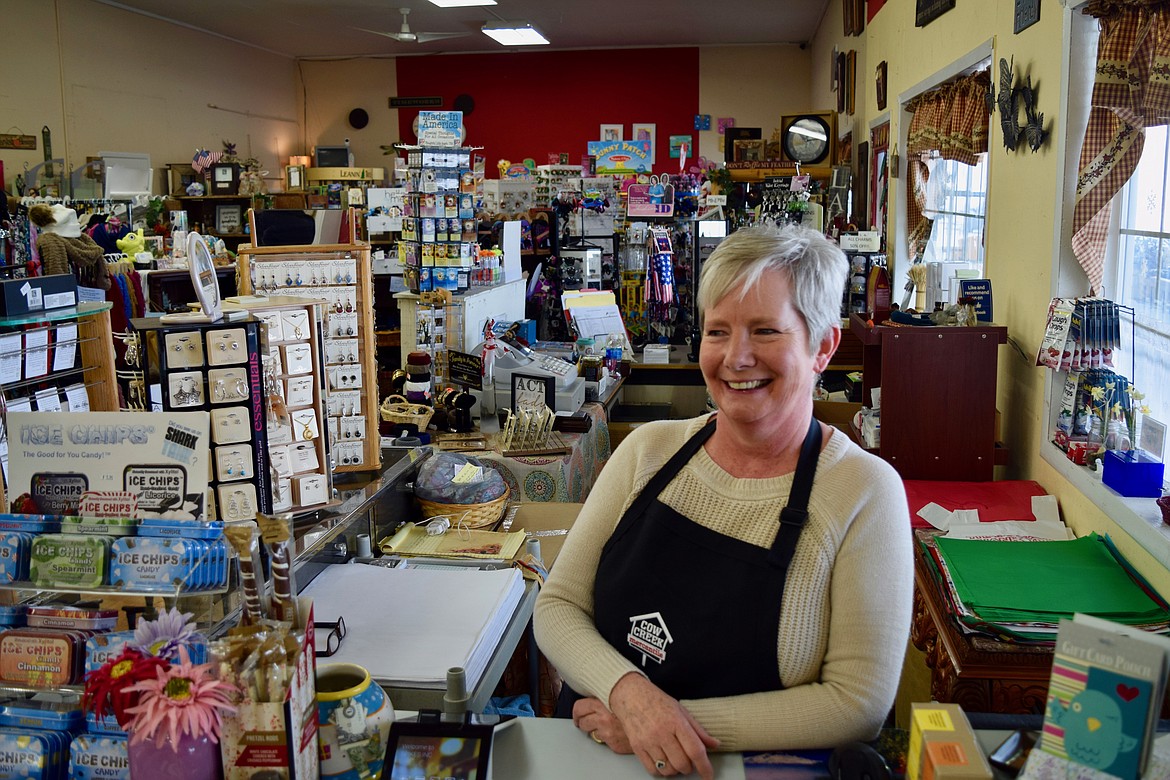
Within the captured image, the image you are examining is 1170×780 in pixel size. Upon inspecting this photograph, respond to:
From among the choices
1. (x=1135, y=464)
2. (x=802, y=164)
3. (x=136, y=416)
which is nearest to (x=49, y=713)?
(x=136, y=416)

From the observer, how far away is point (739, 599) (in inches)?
62.7

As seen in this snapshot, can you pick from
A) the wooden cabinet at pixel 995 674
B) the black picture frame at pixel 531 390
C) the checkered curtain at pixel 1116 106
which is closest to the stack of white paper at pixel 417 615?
the wooden cabinet at pixel 995 674

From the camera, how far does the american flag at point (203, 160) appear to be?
39.4 ft

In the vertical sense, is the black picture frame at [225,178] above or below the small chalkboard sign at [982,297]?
above

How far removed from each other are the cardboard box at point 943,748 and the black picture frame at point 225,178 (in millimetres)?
12033

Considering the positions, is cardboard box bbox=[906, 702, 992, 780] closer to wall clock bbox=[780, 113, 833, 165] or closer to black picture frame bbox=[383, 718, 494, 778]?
black picture frame bbox=[383, 718, 494, 778]

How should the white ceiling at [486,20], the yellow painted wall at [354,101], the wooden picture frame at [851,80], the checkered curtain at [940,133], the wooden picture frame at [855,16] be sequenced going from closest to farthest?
the checkered curtain at [940,133] < the wooden picture frame at [855,16] < the wooden picture frame at [851,80] < the white ceiling at [486,20] < the yellow painted wall at [354,101]

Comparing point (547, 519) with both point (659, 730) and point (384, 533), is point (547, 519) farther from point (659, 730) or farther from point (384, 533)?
point (659, 730)

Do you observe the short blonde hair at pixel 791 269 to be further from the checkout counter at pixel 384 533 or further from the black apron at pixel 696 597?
the checkout counter at pixel 384 533

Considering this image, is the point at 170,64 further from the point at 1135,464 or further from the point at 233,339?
the point at 1135,464

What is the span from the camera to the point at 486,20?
12.2m

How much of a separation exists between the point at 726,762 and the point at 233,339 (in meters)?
1.38

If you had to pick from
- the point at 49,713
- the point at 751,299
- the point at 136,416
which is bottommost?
the point at 49,713

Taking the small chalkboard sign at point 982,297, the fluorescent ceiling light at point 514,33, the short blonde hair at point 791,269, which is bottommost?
A: the small chalkboard sign at point 982,297
